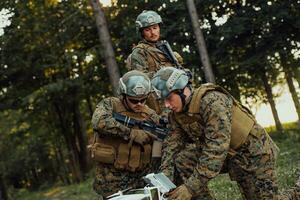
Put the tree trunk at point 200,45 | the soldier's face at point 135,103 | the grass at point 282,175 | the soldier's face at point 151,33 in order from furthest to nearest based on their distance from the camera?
1. the tree trunk at point 200,45
2. the grass at point 282,175
3. the soldier's face at point 151,33
4. the soldier's face at point 135,103

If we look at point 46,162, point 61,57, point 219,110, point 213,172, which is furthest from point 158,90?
point 46,162

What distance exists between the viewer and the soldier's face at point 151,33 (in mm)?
7478

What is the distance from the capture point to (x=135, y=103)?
575 cm

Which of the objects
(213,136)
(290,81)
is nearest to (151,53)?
(213,136)

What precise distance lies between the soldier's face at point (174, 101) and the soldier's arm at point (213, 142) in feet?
0.75

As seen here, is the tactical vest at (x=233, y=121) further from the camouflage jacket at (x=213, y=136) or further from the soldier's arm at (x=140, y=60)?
the soldier's arm at (x=140, y=60)

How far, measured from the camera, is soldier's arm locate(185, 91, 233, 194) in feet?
14.9

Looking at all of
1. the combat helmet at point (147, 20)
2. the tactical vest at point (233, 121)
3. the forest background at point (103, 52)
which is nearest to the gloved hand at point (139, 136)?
the tactical vest at point (233, 121)

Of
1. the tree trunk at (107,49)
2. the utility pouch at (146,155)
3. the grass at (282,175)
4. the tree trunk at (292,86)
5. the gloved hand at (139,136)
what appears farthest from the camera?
the tree trunk at (292,86)

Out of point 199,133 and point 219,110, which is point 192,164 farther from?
point 219,110

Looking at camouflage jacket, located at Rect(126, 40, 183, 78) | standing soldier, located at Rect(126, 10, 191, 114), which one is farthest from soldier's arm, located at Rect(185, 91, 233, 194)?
camouflage jacket, located at Rect(126, 40, 183, 78)

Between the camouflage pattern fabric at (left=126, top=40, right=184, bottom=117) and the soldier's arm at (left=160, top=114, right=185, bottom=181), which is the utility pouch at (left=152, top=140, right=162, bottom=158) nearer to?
the soldier's arm at (left=160, top=114, right=185, bottom=181)

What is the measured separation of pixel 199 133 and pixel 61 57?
17.3m

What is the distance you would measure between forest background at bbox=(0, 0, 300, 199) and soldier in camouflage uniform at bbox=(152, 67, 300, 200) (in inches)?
351
